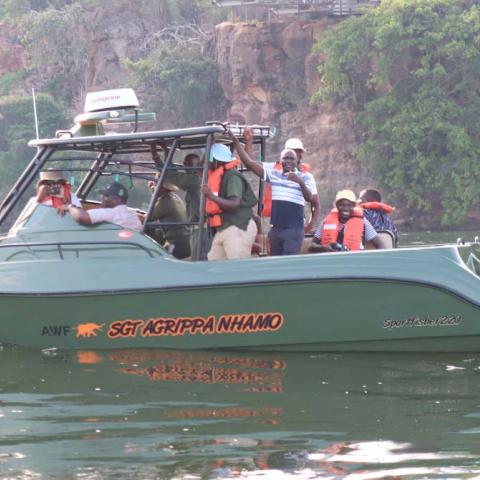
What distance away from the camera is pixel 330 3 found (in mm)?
44031

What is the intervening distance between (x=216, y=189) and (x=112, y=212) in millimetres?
823

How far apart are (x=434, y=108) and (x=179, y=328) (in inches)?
1177

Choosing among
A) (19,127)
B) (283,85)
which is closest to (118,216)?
(283,85)

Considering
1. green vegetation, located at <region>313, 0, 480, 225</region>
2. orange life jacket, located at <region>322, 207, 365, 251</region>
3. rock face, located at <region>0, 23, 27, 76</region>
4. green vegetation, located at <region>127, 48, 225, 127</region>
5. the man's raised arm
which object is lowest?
orange life jacket, located at <region>322, 207, 365, 251</region>

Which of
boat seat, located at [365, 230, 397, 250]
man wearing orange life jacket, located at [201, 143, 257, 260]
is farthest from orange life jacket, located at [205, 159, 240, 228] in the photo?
boat seat, located at [365, 230, 397, 250]

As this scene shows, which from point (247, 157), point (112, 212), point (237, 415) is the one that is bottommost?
point (237, 415)

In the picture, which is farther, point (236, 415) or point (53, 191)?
point (53, 191)

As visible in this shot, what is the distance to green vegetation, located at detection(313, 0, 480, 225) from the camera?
3641 cm

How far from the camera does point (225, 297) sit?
7.98 m

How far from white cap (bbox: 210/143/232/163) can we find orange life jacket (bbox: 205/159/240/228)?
0.05 meters

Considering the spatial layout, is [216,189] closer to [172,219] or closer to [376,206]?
[172,219]

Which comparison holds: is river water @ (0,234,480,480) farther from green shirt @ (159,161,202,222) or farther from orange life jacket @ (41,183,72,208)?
green shirt @ (159,161,202,222)

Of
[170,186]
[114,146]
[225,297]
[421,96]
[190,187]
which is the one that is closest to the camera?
[225,297]

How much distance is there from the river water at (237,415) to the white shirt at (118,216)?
1.00 metres
